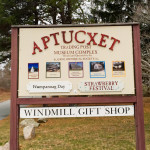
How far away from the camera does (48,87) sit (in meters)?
3.92

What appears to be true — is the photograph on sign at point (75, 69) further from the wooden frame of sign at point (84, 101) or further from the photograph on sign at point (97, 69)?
the wooden frame of sign at point (84, 101)

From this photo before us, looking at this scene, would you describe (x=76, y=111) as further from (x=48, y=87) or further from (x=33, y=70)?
→ (x=33, y=70)

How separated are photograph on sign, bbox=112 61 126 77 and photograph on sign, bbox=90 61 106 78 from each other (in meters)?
0.21

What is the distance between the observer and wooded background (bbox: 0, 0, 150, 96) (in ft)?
34.9

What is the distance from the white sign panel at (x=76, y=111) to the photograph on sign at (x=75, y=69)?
0.67 metres

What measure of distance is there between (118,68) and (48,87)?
150 centimetres

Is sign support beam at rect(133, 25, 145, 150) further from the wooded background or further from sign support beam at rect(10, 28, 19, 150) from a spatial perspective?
the wooded background

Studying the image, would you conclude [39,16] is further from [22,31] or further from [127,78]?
[127,78]

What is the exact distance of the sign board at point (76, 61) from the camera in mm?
3928

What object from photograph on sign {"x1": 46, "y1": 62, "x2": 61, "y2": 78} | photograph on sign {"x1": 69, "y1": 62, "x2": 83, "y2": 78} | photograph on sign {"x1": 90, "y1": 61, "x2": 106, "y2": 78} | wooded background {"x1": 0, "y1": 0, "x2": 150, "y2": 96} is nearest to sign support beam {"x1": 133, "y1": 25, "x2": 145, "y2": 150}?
photograph on sign {"x1": 90, "y1": 61, "x2": 106, "y2": 78}

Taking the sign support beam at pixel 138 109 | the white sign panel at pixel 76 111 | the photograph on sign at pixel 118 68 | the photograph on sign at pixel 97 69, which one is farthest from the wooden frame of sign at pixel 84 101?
the photograph on sign at pixel 97 69

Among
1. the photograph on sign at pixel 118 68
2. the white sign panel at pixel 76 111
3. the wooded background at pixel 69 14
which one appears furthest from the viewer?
the wooded background at pixel 69 14

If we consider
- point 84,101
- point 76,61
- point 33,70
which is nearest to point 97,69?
point 76,61

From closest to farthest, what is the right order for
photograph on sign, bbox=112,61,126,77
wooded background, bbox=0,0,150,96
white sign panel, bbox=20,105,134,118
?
white sign panel, bbox=20,105,134,118 → photograph on sign, bbox=112,61,126,77 → wooded background, bbox=0,0,150,96
